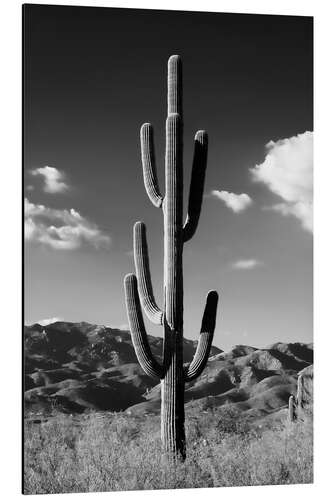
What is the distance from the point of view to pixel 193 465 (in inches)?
346

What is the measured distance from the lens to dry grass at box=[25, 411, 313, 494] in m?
8.49

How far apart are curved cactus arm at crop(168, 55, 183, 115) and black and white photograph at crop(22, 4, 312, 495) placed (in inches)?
0.9

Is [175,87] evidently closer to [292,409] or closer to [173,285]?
[173,285]

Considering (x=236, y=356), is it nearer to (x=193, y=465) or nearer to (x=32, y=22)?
(x=193, y=465)

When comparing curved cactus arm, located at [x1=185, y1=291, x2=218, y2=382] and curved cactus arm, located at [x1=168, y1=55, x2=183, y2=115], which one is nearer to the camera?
curved cactus arm, located at [x1=185, y1=291, x2=218, y2=382]

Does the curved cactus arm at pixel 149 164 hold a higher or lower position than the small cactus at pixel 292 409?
higher

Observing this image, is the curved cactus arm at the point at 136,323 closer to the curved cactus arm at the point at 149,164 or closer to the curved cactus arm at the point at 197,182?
the curved cactus arm at the point at 197,182

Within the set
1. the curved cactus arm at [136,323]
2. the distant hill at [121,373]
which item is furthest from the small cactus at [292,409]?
the curved cactus arm at [136,323]

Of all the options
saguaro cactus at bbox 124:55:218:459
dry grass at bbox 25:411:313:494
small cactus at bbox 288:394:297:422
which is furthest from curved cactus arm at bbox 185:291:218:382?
small cactus at bbox 288:394:297:422

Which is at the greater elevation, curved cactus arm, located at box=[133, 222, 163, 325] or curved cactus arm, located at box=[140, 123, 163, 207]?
curved cactus arm, located at box=[140, 123, 163, 207]

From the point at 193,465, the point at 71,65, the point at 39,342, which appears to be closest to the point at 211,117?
the point at 71,65

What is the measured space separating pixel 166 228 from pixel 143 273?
0.52 m

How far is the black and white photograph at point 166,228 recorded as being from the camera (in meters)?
8.77

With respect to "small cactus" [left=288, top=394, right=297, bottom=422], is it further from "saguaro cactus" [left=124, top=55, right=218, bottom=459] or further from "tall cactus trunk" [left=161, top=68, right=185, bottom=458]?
"tall cactus trunk" [left=161, top=68, right=185, bottom=458]
